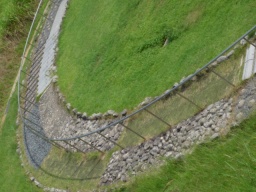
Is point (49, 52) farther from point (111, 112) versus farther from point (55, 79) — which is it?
point (111, 112)

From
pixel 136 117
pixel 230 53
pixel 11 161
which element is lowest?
pixel 11 161

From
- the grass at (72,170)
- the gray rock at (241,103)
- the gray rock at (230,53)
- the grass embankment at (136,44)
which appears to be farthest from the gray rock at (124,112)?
the gray rock at (241,103)

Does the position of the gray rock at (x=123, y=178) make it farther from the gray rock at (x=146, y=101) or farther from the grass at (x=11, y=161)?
the grass at (x=11, y=161)

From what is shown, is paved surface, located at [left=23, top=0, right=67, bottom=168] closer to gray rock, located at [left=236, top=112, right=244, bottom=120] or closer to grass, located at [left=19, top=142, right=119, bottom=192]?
grass, located at [left=19, top=142, right=119, bottom=192]

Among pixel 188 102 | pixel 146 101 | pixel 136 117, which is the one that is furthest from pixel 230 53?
pixel 136 117

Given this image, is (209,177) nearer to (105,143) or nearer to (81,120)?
(105,143)

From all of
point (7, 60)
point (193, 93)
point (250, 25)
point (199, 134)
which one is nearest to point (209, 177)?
point (199, 134)

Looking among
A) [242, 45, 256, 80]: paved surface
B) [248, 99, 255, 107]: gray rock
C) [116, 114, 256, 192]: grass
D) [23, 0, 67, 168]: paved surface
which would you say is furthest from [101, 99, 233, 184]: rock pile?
[23, 0, 67, 168]: paved surface
